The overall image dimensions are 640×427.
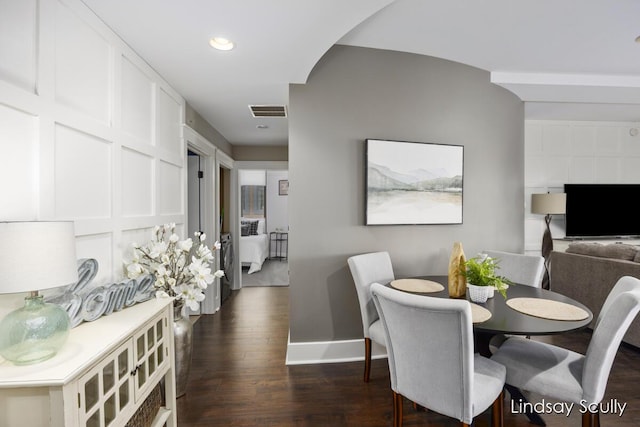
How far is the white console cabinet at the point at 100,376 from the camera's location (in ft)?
3.13

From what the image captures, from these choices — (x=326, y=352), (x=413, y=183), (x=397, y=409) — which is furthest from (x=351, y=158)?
(x=397, y=409)

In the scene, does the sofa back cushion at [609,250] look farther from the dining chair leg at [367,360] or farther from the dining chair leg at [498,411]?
the dining chair leg at [367,360]

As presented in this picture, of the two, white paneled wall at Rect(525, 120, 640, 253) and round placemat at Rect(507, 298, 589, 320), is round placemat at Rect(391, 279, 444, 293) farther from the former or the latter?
white paneled wall at Rect(525, 120, 640, 253)

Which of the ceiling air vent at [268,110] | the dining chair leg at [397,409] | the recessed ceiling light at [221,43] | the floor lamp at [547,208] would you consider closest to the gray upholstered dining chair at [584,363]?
the dining chair leg at [397,409]

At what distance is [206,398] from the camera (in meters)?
2.19

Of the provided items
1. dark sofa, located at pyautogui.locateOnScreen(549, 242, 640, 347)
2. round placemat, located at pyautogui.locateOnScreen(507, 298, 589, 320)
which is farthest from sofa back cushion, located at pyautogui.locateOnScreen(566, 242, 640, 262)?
round placemat, located at pyautogui.locateOnScreen(507, 298, 589, 320)

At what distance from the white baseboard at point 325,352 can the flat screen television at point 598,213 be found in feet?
12.1

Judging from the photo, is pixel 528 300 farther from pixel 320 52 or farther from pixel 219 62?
pixel 219 62

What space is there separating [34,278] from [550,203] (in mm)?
4979

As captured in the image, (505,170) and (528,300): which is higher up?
(505,170)

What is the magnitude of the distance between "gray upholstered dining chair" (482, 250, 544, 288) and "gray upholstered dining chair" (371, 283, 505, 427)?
1226mm

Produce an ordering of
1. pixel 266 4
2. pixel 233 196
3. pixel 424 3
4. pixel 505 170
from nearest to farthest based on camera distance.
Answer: pixel 266 4 < pixel 424 3 < pixel 505 170 < pixel 233 196

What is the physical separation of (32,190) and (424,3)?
242 centimetres

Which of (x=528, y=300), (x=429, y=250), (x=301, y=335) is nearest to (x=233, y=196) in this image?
(x=301, y=335)
